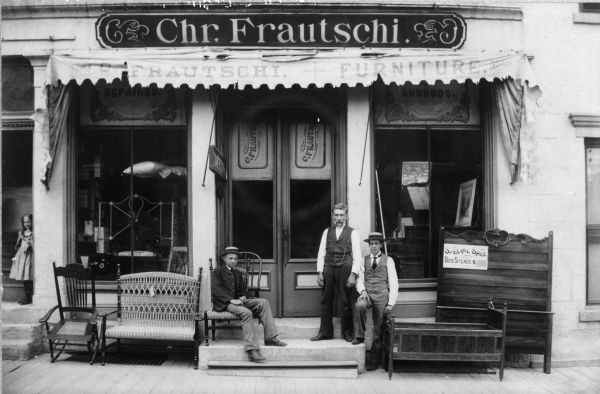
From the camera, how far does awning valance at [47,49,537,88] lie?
7.33 m

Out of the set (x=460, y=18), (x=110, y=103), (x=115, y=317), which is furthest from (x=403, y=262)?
(x=110, y=103)

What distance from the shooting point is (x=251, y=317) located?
6.87 metres

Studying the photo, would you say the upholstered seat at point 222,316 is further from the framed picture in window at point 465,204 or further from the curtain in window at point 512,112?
the curtain in window at point 512,112

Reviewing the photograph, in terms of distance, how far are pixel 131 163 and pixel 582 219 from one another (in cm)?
693

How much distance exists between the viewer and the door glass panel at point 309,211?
833 cm

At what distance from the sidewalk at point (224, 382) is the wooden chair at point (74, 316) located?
299mm

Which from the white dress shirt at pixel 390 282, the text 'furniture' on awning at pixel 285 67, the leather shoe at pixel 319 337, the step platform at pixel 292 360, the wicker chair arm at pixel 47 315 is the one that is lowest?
the step platform at pixel 292 360

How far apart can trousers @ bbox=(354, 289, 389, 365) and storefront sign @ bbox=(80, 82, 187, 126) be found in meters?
3.87

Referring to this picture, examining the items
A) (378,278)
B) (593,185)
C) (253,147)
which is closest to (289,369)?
(378,278)

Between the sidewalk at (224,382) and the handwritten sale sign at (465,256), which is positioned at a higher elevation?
the handwritten sale sign at (465,256)

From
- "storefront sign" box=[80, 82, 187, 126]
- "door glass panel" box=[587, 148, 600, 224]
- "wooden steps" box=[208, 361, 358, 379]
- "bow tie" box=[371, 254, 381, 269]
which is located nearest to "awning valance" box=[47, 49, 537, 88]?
"storefront sign" box=[80, 82, 187, 126]

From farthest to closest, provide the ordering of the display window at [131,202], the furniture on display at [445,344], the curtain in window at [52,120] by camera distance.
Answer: the display window at [131,202]
the curtain in window at [52,120]
the furniture on display at [445,344]

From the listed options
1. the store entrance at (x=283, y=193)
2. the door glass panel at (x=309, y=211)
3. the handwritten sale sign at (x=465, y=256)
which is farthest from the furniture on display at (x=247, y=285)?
the handwritten sale sign at (x=465, y=256)

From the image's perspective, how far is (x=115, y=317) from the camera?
316 inches
